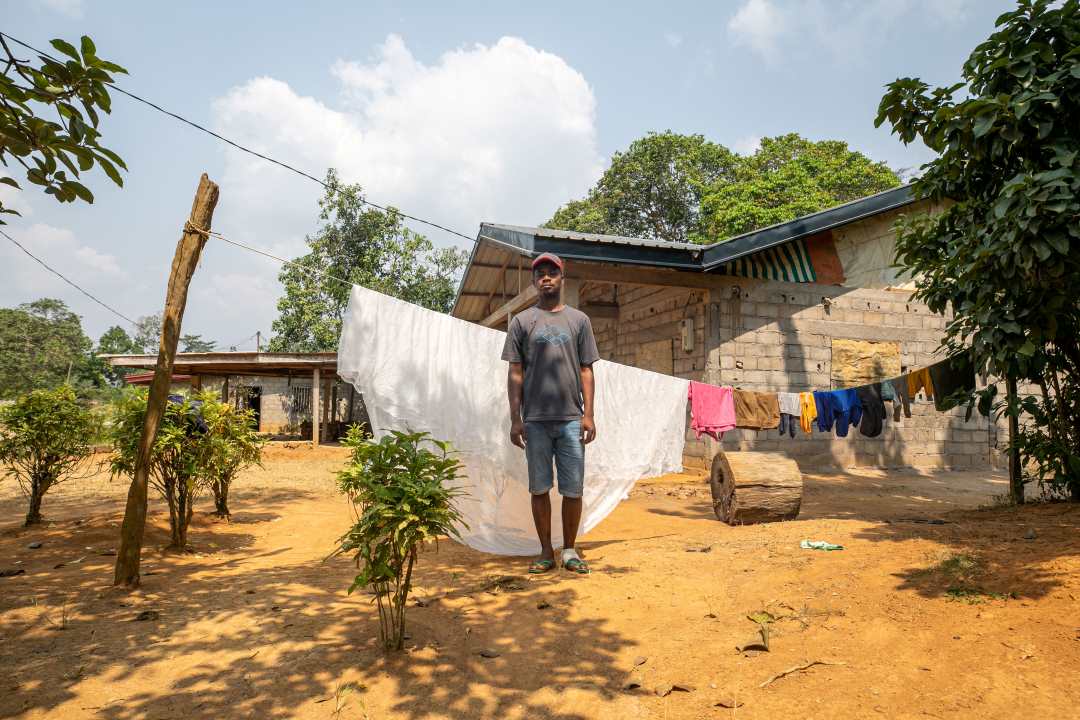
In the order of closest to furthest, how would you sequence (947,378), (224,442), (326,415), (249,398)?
1. (224,442)
2. (947,378)
3. (326,415)
4. (249,398)

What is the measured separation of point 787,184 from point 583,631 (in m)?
23.6

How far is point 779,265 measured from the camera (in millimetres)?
9305

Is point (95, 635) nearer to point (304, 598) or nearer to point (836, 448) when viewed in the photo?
point (304, 598)

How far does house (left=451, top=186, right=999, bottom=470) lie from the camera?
28.3 ft

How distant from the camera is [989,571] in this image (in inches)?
124

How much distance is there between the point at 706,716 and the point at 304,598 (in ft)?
7.52

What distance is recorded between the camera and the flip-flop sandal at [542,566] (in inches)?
147

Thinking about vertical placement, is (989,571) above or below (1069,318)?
below

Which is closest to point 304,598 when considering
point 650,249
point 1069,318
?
point 1069,318

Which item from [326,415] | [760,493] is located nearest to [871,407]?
[760,493]

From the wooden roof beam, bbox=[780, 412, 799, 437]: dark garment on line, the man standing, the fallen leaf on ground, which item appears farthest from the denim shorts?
the wooden roof beam

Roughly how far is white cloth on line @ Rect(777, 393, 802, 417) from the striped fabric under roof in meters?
2.68

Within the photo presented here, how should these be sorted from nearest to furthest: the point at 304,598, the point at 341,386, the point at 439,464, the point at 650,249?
1. the point at 439,464
2. the point at 304,598
3. the point at 650,249
4. the point at 341,386

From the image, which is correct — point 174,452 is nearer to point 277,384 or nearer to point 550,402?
point 550,402
